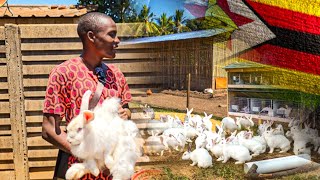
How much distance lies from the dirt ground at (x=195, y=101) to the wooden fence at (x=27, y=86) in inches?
30.3

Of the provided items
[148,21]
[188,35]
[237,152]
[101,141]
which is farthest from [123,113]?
[237,152]

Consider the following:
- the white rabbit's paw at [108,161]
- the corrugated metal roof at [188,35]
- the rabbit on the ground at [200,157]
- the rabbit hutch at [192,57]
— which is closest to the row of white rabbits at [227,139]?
the rabbit on the ground at [200,157]

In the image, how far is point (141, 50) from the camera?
99.2 inches

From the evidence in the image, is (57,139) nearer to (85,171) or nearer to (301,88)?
(85,171)

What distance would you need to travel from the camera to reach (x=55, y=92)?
134 cm

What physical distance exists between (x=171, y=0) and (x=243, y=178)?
103cm

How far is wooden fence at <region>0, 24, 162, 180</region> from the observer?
3045mm

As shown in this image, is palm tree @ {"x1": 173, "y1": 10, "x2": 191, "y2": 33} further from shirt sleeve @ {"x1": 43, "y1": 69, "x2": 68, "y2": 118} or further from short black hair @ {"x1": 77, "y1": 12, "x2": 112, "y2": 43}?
shirt sleeve @ {"x1": 43, "y1": 69, "x2": 68, "y2": 118}

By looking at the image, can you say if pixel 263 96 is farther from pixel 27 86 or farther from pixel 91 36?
pixel 27 86

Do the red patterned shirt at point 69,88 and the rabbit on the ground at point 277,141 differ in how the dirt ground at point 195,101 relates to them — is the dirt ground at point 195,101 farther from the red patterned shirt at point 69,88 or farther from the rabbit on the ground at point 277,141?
the red patterned shirt at point 69,88

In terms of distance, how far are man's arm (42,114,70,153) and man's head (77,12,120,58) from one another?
26 centimetres

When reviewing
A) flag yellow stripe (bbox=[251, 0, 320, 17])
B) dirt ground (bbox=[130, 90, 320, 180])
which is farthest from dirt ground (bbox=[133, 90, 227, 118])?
flag yellow stripe (bbox=[251, 0, 320, 17])

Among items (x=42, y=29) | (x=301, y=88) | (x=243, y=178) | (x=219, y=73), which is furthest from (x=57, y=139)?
(x=42, y=29)

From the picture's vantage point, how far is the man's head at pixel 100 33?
1328mm
